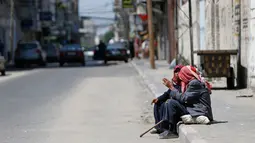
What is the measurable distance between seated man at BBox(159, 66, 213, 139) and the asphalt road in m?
0.43

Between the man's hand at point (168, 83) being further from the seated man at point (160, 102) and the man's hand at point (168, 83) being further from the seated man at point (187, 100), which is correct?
the seated man at point (160, 102)

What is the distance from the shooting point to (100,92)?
21516mm

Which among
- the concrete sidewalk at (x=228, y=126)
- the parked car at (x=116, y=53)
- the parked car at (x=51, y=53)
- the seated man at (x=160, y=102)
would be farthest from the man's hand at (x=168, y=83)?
the parked car at (x=51, y=53)

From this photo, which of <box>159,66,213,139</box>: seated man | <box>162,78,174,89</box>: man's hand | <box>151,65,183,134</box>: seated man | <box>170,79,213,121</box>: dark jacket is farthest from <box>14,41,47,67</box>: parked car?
<box>170,79,213,121</box>: dark jacket

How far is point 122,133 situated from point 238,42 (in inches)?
339

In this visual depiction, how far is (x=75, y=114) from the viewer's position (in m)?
15.0

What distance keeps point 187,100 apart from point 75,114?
4.69 metres

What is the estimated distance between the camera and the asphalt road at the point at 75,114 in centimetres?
1155

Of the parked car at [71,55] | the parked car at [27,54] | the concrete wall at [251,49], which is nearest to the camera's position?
the concrete wall at [251,49]

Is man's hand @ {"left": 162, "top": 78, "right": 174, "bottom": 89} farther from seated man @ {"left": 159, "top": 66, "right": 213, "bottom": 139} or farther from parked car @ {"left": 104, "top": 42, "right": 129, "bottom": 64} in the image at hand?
parked car @ {"left": 104, "top": 42, "right": 129, "bottom": 64}

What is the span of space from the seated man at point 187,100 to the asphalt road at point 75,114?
43 centimetres

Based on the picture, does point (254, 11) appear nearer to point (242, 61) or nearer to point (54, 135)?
point (242, 61)

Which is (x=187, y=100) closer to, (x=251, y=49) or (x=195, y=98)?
(x=195, y=98)

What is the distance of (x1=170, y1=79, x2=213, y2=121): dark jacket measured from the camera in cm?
1077
